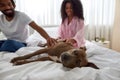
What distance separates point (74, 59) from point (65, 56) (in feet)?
0.21

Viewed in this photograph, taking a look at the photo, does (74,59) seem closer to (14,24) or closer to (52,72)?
(52,72)

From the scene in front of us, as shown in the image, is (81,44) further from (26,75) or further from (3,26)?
(26,75)

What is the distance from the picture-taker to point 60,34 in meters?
2.56

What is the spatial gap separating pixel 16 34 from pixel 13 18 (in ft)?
0.56

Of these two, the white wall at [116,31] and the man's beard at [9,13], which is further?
the white wall at [116,31]

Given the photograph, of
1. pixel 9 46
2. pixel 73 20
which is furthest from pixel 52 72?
pixel 73 20

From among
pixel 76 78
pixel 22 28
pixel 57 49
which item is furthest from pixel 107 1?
pixel 76 78

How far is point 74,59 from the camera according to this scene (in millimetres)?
1351

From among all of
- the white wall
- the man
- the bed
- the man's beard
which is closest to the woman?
the man

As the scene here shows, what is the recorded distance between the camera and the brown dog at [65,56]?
135 cm

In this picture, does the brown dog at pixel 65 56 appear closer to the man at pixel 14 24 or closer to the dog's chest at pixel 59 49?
the dog's chest at pixel 59 49

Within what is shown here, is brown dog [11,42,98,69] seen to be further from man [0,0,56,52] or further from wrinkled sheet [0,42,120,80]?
man [0,0,56,52]

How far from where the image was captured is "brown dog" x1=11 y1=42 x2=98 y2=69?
1346 mm

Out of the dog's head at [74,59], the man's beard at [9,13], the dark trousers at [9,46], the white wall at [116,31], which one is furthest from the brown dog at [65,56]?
the white wall at [116,31]
